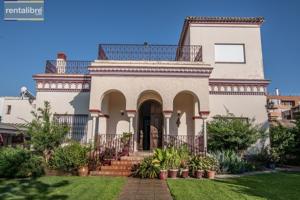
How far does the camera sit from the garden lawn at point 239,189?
6605 mm

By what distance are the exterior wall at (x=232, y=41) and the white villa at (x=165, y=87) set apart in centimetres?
6

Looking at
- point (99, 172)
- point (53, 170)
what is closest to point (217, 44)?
point (99, 172)

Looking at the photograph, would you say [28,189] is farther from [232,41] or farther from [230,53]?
[232,41]

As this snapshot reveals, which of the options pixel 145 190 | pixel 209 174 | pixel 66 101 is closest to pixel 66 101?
pixel 66 101

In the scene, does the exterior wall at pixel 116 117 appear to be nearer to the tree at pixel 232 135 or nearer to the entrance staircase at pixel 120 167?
the entrance staircase at pixel 120 167

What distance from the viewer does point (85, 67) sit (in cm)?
1488

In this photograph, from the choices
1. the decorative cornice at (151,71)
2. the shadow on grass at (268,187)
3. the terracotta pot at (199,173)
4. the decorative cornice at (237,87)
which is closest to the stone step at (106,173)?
the terracotta pot at (199,173)

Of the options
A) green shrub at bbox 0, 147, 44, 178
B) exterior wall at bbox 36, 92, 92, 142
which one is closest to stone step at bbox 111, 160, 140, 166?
green shrub at bbox 0, 147, 44, 178

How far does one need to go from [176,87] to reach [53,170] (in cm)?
694

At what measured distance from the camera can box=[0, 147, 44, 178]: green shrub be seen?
366 inches

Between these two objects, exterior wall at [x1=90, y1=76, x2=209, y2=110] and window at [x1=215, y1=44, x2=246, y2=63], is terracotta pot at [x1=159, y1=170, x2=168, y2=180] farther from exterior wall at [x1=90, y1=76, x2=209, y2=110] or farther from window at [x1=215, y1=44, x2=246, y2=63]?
window at [x1=215, y1=44, x2=246, y2=63]

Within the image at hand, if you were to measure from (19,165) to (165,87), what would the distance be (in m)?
7.39

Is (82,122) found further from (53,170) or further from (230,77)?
(230,77)

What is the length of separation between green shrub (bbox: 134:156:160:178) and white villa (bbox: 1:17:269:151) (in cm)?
247
